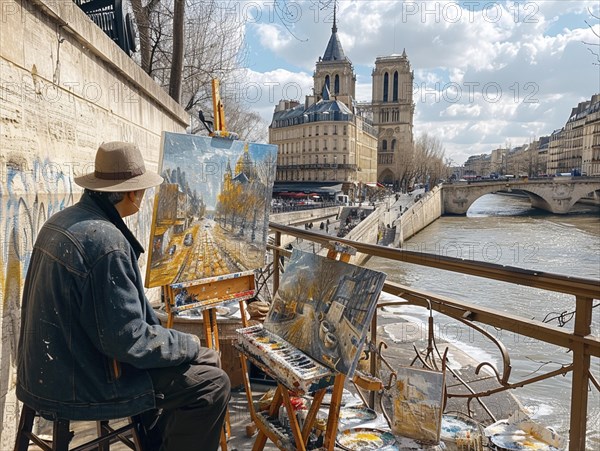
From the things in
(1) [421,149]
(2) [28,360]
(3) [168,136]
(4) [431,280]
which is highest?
(1) [421,149]

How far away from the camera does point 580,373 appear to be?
1.97 m

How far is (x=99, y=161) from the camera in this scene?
7.43ft

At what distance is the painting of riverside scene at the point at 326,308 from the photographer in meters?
2.29

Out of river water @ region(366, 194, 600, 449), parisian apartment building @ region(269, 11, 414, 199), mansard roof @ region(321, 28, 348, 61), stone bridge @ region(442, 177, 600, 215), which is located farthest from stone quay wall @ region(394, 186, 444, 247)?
mansard roof @ region(321, 28, 348, 61)

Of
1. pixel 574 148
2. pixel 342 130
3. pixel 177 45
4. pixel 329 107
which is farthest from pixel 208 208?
pixel 574 148

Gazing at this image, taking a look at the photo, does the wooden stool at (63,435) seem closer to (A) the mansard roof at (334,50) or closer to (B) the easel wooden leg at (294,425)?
(B) the easel wooden leg at (294,425)

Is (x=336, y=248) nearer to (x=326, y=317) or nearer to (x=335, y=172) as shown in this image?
(x=326, y=317)

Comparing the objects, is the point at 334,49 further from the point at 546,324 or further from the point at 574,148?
the point at 546,324

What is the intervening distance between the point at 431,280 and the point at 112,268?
73.1ft

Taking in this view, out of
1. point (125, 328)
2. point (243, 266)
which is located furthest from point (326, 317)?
point (243, 266)

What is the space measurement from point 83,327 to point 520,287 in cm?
2245

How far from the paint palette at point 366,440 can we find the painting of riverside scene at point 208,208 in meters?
1.33

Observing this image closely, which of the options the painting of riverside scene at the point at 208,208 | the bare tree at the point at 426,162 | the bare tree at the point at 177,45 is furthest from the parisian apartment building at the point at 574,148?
the painting of riverside scene at the point at 208,208

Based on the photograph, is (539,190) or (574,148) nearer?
(539,190)
